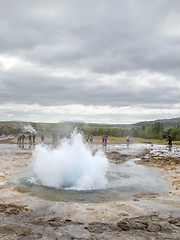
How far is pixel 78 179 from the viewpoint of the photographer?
10852 millimetres

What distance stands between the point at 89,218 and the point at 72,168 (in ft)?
15.8

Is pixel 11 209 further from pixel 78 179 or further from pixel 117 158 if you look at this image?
pixel 117 158

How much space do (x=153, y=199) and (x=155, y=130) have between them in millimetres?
50641

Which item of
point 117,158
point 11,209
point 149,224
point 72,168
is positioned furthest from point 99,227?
point 117,158

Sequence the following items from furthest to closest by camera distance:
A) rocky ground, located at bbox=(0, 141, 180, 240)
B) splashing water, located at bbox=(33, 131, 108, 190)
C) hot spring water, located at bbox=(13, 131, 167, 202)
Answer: splashing water, located at bbox=(33, 131, 108, 190)
hot spring water, located at bbox=(13, 131, 167, 202)
rocky ground, located at bbox=(0, 141, 180, 240)

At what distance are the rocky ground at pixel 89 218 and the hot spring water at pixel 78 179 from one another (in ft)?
2.89

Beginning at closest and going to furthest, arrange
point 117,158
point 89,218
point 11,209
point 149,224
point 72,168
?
point 149,224
point 89,218
point 11,209
point 72,168
point 117,158

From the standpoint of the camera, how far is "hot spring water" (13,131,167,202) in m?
9.23

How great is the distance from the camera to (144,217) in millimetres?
6594

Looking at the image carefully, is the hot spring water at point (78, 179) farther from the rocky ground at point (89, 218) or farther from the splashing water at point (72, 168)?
the rocky ground at point (89, 218)

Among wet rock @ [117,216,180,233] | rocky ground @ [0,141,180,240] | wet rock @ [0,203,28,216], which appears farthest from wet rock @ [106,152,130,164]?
wet rock @ [117,216,180,233]

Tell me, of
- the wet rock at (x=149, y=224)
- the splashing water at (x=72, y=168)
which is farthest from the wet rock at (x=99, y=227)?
the splashing water at (x=72, y=168)

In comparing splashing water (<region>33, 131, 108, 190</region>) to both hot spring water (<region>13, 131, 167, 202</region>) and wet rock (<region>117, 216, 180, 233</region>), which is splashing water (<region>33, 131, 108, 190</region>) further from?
wet rock (<region>117, 216, 180, 233</region>)

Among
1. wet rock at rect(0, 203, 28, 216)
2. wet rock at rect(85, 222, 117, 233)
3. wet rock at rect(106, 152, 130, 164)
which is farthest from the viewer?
wet rock at rect(106, 152, 130, 164)
